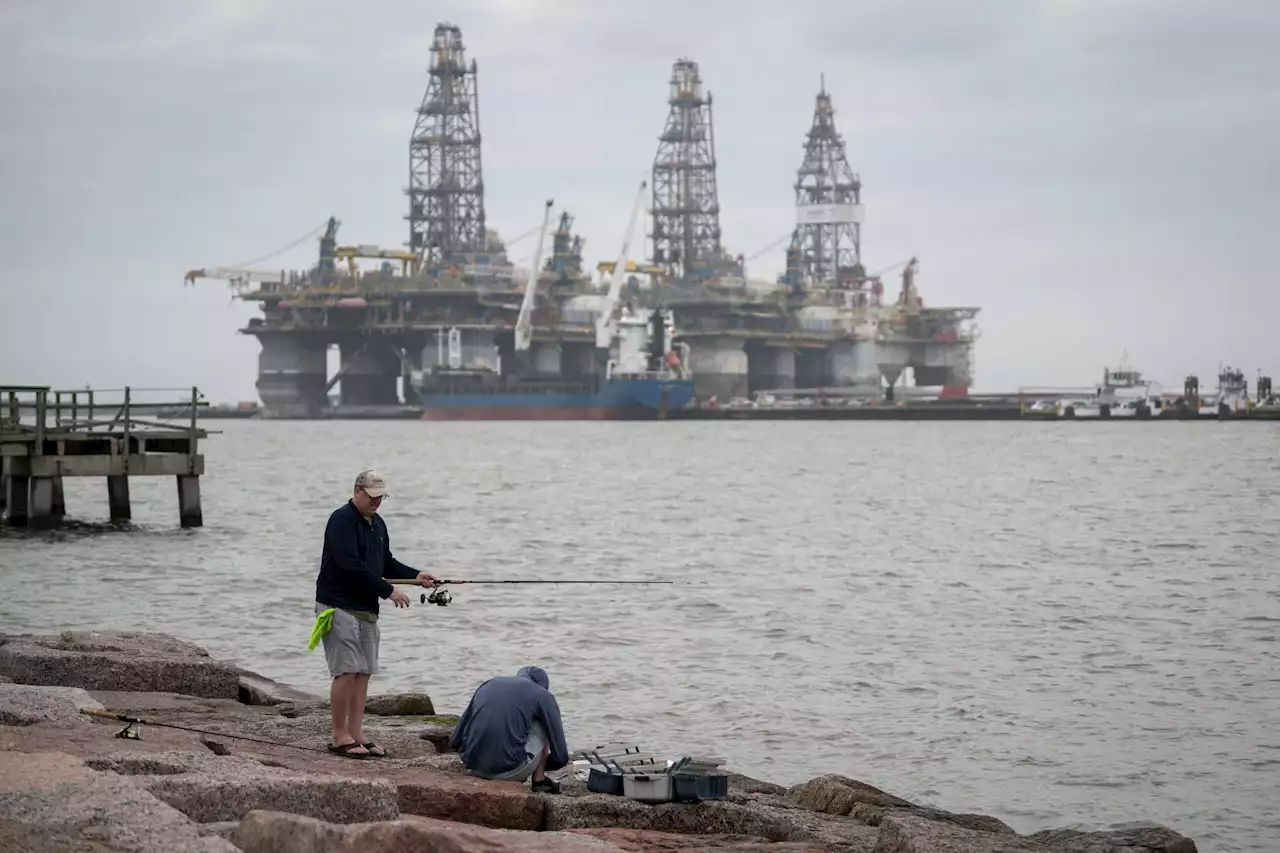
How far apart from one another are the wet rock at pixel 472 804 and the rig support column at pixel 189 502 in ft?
87.0

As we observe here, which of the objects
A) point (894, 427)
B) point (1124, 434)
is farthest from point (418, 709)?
point (894, 427)

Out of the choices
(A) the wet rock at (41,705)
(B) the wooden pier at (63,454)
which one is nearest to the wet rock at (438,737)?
(A) the wet rock at (41,705)

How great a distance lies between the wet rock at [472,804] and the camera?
28.0ft

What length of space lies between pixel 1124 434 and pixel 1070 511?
71.4 meters

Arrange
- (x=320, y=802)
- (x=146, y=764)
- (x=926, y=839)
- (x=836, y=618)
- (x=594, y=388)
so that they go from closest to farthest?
(x=320, y=802)
(x=146, y=764)
(x=926, y=839)
(x=836, y=618)
(x=594, y=388)

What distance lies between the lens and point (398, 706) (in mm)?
12438

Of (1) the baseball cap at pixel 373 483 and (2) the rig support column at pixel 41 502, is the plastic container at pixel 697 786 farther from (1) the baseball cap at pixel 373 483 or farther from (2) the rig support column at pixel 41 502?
(2) the rig support column at pixel 41 502

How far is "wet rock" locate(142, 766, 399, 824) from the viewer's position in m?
7.53

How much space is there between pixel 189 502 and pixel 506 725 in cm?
2663

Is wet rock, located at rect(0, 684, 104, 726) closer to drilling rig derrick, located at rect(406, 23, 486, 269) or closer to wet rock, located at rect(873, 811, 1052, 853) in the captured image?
wet rock, located at rect(873, 811, 1052, 853)

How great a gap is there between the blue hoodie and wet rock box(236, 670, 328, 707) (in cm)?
371

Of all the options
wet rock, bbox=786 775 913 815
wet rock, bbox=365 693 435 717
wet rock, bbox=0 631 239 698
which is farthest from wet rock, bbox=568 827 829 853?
wet rock, bbox=0 631 239 698

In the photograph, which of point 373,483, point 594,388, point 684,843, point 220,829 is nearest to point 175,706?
point 373,483

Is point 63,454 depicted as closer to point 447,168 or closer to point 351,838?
point 351,838
